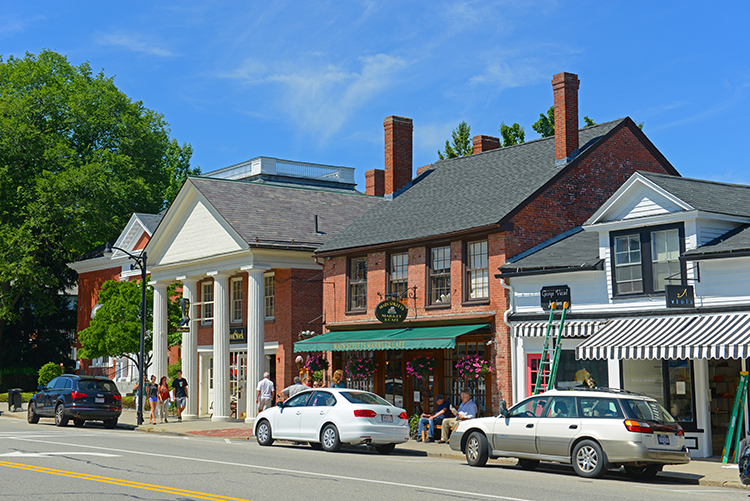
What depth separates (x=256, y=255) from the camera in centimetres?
3183

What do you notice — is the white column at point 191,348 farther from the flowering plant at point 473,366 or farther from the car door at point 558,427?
the car door at point 558,427

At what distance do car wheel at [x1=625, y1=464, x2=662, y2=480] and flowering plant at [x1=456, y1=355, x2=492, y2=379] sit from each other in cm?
817

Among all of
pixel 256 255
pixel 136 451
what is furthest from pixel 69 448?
pixel 256 255

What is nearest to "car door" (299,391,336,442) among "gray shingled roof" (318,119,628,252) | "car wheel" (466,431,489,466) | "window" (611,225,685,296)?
"car wheel" (466,431,489,466)

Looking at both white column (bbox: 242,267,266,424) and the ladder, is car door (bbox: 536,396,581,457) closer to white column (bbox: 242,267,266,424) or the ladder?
the ladder

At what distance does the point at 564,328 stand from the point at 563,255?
2209 mm

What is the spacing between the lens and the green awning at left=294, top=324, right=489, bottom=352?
965 inches

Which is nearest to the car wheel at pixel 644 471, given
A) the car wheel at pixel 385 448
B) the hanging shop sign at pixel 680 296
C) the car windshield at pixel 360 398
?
the hanging shop sign at pixel 680 296

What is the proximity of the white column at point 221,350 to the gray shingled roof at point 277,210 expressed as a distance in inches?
97.6

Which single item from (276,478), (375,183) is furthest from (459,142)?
(276,478)

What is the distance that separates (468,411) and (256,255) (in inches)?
486

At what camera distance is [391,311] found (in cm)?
2706

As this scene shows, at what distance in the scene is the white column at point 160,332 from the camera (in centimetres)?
3675

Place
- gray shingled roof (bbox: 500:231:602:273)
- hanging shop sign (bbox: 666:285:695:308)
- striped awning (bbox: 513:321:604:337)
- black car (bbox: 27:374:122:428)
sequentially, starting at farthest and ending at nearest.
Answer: black car (bbox: 27:374:122:428), gray shingled roof (bbox: 500:231:602:273), striped awning (bbox: 513:321:604:337), hanging shop sign (bbox: 666:285:695:308)
